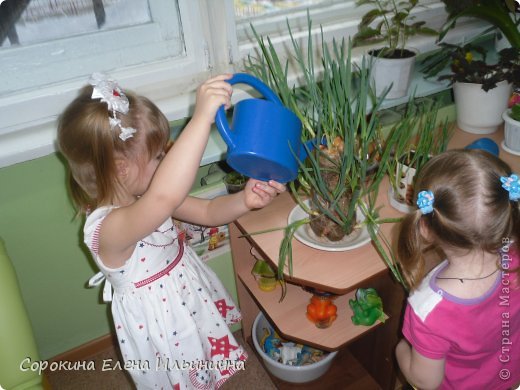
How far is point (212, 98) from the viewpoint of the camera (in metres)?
0.71

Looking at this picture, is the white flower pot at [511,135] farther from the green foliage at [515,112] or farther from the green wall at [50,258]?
the green wall at [50,258]

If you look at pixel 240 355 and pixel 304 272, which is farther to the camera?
pixel 240 355

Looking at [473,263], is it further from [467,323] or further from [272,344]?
[272,344]

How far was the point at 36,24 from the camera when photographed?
3.41ft

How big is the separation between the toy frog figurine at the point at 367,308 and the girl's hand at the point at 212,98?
69cm

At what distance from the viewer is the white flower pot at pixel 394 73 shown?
1238mm

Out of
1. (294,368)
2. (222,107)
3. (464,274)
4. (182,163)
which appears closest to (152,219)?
(182,163)

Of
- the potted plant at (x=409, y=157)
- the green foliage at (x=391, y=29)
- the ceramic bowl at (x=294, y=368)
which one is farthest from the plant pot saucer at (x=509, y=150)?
the ceramic bowl at (x=294, y=368)

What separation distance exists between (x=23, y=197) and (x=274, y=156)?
0.69 meters

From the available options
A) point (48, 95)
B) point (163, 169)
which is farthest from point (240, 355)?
point (48, 95)

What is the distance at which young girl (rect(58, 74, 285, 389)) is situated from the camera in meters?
0.73

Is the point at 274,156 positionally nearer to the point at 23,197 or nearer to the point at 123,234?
the point at 123,234

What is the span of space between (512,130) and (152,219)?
102 cm

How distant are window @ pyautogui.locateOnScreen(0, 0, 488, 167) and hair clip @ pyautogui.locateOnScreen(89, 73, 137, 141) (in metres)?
0.34
